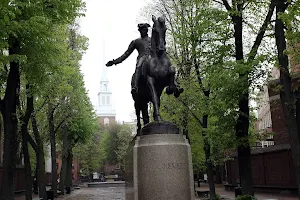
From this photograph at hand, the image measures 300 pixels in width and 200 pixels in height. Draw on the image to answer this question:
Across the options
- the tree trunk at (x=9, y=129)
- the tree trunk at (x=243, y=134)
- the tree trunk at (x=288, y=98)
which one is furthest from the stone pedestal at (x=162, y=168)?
the tree trunk at (x=9, y=129)

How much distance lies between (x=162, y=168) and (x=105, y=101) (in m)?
147

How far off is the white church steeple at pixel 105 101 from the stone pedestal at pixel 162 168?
13899 cm

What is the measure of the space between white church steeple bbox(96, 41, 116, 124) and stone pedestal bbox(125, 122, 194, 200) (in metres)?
139

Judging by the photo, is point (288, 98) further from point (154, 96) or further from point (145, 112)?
point (154, 96)

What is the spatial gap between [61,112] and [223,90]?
1744 centimetres

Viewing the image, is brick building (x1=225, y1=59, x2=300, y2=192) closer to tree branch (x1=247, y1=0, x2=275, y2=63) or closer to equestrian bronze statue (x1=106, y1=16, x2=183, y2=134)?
tree branch (x1=247, y1=0, x2=275, y2=63)

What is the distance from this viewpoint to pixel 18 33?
14.1 metres

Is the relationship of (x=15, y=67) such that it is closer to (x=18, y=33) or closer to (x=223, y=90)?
(x=18, y=33)

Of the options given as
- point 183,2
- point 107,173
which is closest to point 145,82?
point 183,2

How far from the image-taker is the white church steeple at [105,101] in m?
148

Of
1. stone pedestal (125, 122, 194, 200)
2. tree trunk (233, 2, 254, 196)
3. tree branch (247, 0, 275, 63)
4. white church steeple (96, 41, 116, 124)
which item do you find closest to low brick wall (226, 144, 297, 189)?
tree trunk (233, 2, 254, 196)

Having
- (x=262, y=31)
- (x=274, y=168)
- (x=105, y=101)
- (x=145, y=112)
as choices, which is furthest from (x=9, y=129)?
(x=105, y=101)

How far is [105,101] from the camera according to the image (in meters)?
154

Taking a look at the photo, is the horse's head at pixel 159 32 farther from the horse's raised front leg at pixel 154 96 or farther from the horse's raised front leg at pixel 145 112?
the horse's raised front leg at pixel 145 112
